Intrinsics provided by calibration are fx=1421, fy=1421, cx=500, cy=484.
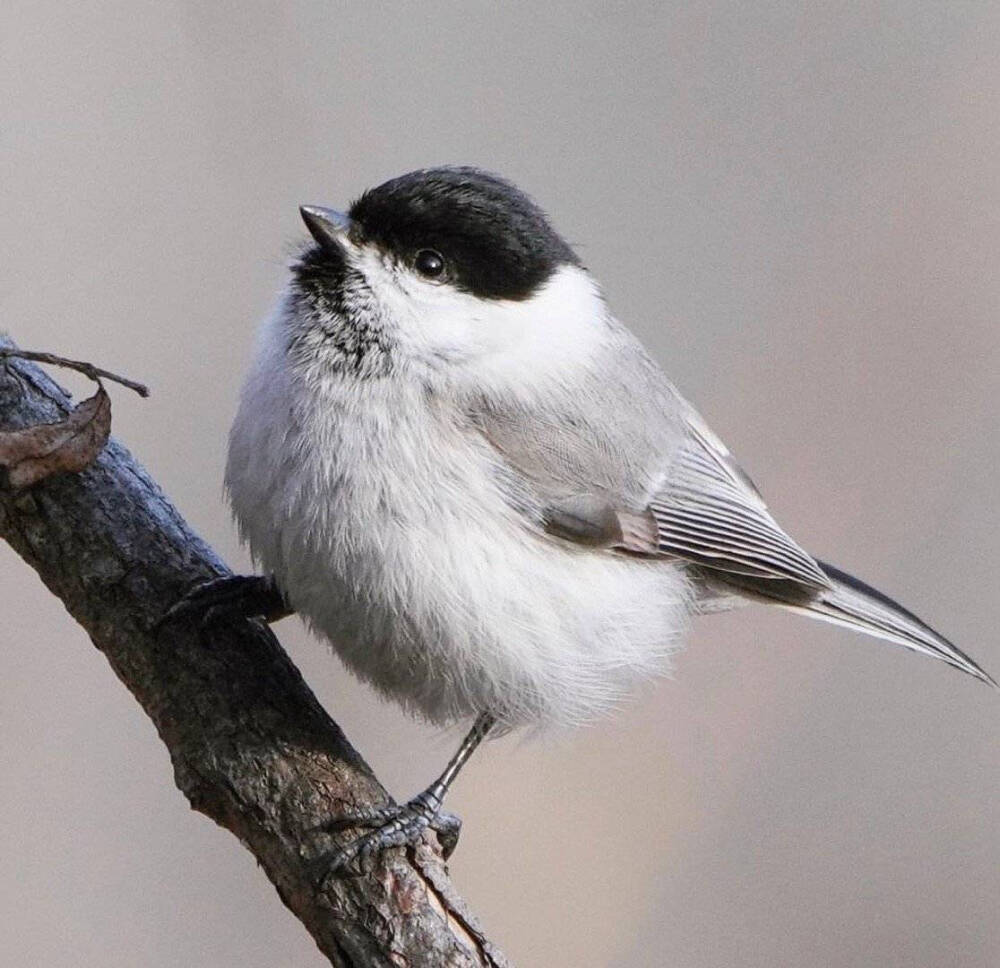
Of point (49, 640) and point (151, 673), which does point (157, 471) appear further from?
point (151, 673)

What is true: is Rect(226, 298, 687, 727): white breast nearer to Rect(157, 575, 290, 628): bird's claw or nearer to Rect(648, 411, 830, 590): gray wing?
Rect(157, 575, 290, 628): bird's claw

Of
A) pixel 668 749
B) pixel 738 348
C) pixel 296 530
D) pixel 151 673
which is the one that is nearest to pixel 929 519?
pixel 738 348

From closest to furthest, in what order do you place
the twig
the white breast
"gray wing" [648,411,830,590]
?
1. the twig
2. the white breast
3. "gray wing" [648,411,830,590]

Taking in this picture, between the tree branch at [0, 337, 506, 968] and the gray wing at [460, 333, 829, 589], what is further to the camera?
the gray wing at [460, 333, 829, 589]

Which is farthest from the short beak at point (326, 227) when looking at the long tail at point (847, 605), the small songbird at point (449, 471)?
the long tail at point (847, 605)

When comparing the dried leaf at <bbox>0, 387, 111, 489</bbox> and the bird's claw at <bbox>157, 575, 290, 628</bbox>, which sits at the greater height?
the dried leaf at <bbox>0, 387, 111, 489</bbox>

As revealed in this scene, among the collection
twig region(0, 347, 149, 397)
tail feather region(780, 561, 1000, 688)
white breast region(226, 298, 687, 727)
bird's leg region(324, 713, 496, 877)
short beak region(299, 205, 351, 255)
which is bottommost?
bird's leg region(324, 713, 496, 877)

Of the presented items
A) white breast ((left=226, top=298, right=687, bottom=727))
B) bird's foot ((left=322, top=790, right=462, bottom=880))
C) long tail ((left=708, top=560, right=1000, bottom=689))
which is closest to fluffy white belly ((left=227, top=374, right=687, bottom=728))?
white breast ((left=226, top=298, right=687, bottom=727))
